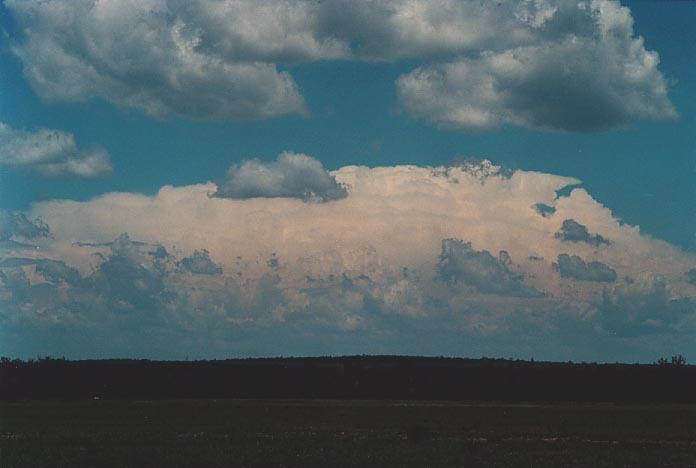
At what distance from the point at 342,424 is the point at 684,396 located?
163ft

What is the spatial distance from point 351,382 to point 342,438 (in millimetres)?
52937

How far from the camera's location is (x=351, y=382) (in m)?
93.8

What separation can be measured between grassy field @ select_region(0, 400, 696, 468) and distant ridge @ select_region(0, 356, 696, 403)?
76.5ft

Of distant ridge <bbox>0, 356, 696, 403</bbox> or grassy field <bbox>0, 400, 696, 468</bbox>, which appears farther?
distant ridge <bbox>0, 356, 696, 403</bbox>

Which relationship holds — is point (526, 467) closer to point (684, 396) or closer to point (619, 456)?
point (619, 456)

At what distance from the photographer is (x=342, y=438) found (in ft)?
135

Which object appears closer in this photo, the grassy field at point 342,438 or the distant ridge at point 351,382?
the grassy field at point 342,438

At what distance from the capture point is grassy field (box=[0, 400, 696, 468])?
109ft

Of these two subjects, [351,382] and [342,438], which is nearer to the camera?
[342,438]

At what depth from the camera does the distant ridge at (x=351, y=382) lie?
9088 cm

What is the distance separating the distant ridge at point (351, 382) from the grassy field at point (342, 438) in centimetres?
2331

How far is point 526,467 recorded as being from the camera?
31.5 meters

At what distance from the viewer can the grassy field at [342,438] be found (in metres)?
33.3

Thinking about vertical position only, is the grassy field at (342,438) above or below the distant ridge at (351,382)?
below
